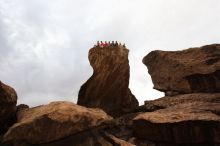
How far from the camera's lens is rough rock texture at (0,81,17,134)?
63.8 feet

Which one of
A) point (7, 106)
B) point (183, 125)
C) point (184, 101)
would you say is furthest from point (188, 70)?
point (7, 106)

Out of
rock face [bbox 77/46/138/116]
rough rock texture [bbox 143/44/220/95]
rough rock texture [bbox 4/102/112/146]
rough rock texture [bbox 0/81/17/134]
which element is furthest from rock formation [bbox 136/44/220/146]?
rough rock texture [bbox 0/81/17/134]

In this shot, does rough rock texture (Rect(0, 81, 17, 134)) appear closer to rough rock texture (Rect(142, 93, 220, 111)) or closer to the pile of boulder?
the pile of boulder

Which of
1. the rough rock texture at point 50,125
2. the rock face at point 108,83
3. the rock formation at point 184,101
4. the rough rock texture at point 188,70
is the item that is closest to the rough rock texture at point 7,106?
the rough rock texture at point 50,125

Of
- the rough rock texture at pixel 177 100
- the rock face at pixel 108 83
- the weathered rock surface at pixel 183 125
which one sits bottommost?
the weathered rock surface at pixel 183 125

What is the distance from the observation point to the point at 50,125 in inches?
701

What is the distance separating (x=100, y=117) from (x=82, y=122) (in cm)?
135

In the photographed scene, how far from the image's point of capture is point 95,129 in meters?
19.6

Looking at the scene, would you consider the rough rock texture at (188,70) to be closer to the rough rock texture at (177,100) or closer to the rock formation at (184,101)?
the rock formation at (184,101)

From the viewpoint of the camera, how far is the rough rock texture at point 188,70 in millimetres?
25344

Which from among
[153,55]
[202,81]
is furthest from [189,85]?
[153,55]

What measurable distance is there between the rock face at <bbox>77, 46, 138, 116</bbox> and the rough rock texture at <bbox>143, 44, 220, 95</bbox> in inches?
145

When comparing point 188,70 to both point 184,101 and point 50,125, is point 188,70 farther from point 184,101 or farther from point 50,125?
point 50,125

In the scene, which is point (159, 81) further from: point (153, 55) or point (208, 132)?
point (208, 132)
